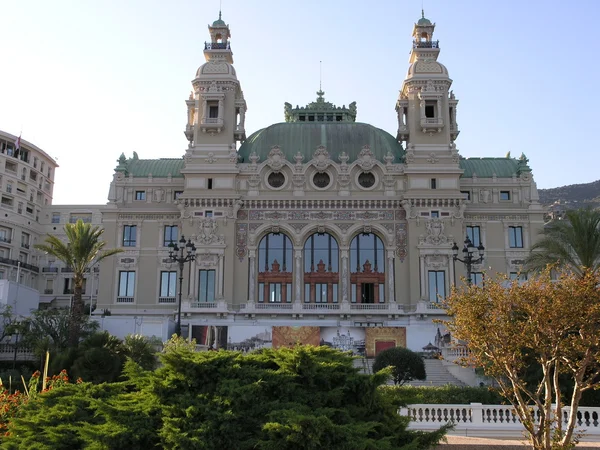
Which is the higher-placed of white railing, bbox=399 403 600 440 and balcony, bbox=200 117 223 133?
balcony, bbox=200 117 223 133

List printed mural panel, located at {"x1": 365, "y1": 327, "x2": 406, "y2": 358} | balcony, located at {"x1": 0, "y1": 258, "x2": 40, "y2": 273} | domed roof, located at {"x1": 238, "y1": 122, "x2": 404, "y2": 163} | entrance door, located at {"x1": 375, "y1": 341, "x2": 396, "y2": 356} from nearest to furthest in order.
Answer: entrance door, located at {"x1": 375, "y1": 341, "x2": 396, "y2": 356} < printed mural panel, located at {"x1": 365, "y1": 327, "x2": 406, "y2": 358} < domed roof, located at {"x1": 238, "y1": 122, "x2": 404, "y2": 163} < balcony, located at {"x1": 0, "y1": 258, "x2": 40, "y2": 273}

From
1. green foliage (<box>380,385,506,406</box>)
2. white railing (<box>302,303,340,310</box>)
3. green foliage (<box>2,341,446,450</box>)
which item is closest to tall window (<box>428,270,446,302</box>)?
white railing (<box>302,303,340,310</box>)

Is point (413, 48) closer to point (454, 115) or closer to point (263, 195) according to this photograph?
point (454, 115)

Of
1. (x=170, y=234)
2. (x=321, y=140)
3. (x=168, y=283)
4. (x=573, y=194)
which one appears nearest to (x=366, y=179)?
(x=321, y=140)

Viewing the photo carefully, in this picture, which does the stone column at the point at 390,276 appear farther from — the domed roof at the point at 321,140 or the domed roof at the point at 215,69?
the domed roof at the point at 215,69

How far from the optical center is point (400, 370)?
133 feet

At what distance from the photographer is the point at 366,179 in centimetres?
6550

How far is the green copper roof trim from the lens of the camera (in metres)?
69.1

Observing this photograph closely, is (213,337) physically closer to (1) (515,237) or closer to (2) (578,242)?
(2) (578,242)

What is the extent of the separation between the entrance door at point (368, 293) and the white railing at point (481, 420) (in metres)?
34.8

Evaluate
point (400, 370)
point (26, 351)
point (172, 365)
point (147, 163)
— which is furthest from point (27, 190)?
point (172, 365)

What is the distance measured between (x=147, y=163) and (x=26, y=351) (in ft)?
92.3

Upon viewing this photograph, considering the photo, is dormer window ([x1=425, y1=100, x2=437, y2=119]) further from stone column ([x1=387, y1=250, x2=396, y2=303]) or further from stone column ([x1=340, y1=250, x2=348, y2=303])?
stone column ([x1=340, y1=250, x2=348, y2=303])

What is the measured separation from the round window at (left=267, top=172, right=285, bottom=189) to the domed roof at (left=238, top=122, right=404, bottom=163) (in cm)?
209
